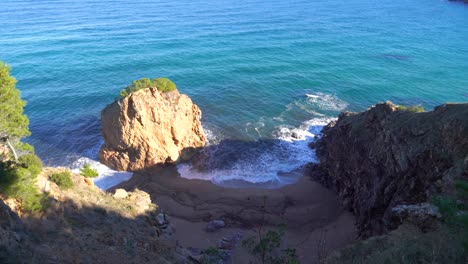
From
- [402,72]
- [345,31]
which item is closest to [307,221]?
[402,72]

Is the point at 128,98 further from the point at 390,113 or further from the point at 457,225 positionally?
the point at 457,225

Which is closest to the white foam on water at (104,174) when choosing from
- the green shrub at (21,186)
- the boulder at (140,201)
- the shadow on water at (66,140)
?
the shadow on water at (66,140)

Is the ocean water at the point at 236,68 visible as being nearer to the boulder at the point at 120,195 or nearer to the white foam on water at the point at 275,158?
the white foam on water at the point at 275,158

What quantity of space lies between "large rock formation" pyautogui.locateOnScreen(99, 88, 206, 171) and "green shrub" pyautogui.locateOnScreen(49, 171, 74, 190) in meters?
10.6

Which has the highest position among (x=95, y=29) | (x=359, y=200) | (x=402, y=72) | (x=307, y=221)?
(x=95, y=29)

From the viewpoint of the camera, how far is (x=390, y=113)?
2922 cm

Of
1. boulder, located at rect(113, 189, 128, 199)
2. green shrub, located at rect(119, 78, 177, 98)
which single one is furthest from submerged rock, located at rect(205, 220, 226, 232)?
green shrub, located at rect(119, 78, 177, 98)

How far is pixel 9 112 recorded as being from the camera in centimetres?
2089

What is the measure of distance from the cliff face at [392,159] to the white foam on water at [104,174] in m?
21.5

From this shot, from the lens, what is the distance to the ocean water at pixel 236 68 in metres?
43.5

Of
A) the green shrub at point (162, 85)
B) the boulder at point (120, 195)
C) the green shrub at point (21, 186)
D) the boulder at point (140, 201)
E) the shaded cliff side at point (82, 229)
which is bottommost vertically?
the boulder at point (140, 201)

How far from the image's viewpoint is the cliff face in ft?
69.1

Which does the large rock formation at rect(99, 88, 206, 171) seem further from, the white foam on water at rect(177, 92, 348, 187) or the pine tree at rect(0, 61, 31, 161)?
the pine tree at rect(0, 61, 31, 161)

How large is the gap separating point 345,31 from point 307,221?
64908mm
